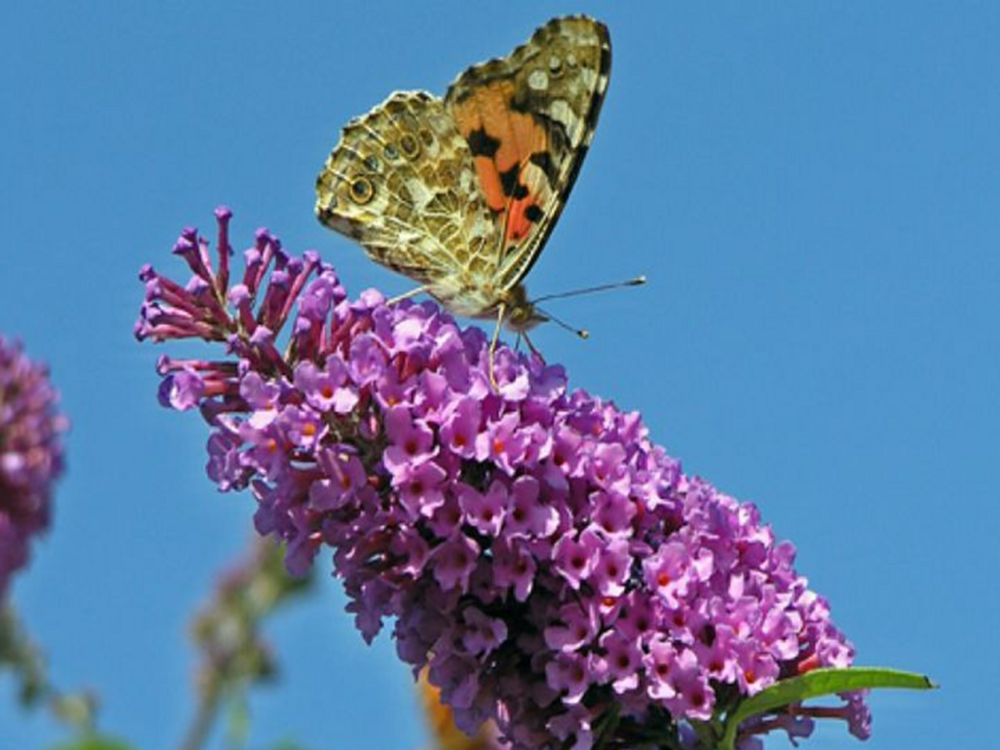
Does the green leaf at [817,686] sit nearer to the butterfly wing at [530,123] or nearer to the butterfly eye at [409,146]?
the butterfly wing at [530,123]

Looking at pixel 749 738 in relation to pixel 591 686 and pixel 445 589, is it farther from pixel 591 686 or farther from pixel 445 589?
pixel 445 589

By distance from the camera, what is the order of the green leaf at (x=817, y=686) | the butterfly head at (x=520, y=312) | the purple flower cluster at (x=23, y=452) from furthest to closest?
1. the butterfly head at (x=520, y=312)
2. the green leaf at (x=817, y=686)
3. the purple flower cluster at (x=23, y=452)

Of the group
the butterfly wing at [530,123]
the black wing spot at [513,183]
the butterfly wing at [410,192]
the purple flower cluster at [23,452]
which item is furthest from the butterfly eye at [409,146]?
the purple flower cluster at [23,452]

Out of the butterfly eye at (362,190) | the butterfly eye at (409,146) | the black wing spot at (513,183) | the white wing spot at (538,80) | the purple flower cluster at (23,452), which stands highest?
the white wing spot at (538,80)

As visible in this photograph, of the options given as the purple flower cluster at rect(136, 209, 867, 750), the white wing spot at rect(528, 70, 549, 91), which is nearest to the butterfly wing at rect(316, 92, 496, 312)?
the white wing spot at rect(528, 70, 549, 91)

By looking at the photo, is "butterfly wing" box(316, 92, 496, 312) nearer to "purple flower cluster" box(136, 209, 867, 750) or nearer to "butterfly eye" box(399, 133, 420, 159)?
"butterfly eye" box(399, 133, 420, 159)
